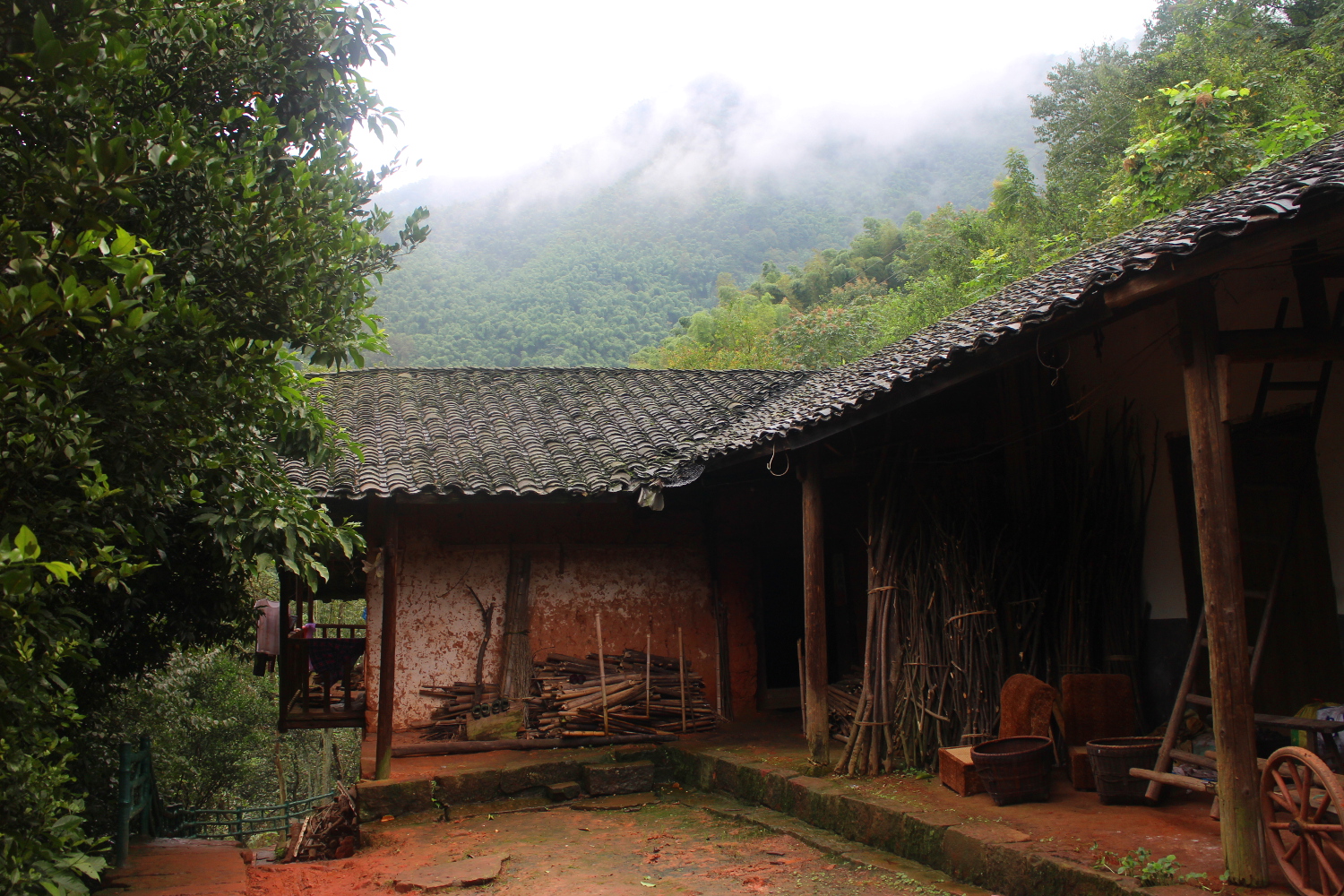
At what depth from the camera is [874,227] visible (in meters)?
39.9

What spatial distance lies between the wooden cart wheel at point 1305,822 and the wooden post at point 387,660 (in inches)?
254

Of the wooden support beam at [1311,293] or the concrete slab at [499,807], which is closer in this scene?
A: the wooden support beam at [1311,293]

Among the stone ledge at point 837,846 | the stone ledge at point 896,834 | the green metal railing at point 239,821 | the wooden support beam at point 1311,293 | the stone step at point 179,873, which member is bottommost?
the green metal railing at point 239,821

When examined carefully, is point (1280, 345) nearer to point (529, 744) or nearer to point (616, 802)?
point (616, 802)

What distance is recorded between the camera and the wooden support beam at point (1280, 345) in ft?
14.3

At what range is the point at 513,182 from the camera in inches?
3469

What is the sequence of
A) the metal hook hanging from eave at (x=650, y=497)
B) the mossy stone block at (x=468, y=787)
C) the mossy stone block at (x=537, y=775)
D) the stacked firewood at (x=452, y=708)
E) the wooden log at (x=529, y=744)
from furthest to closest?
the stacked firewood at (x=452, y=708) < the wooden log at (x=529, y=744) < the metal hook hanging from eave at (x=650, y=497) < the mossy stone block at (x=537, y=775) < the mossy stone block at (x=468, y=787)

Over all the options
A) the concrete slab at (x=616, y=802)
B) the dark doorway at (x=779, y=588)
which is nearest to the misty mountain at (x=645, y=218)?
the dark doorway at (x=779, y=588)

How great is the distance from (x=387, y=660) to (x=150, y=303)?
5.14 meters

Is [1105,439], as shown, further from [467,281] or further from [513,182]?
[513,182]

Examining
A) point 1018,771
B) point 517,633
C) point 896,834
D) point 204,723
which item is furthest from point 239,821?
point 1018,771

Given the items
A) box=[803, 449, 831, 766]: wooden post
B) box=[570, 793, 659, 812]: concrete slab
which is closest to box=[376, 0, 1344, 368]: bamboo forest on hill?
box=[803, 449, 831, 766]: wooden post

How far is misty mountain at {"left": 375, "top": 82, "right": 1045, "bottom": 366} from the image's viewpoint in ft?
149

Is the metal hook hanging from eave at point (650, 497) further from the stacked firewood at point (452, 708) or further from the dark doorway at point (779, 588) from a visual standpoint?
the stacked firewood at point (452, 708)
